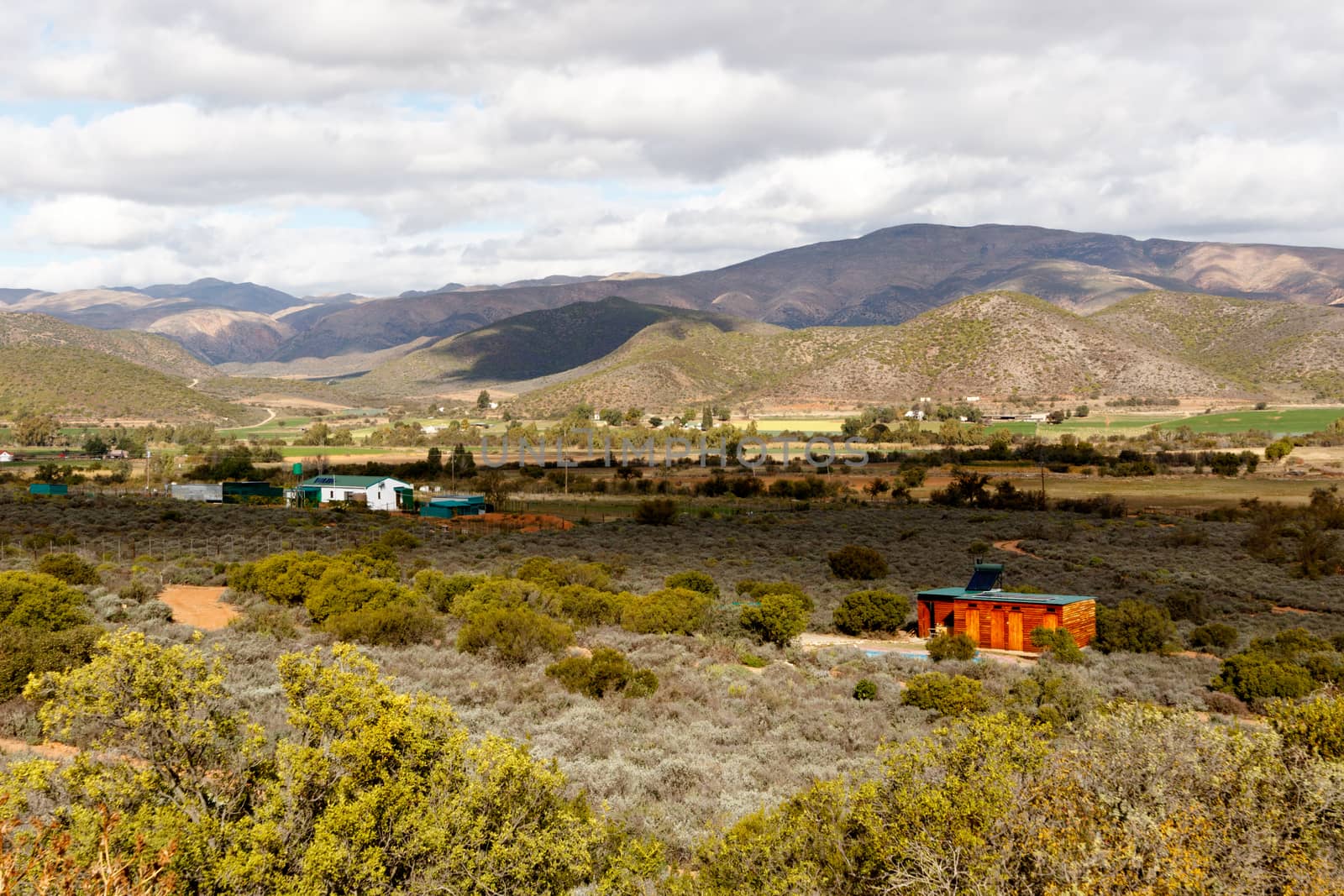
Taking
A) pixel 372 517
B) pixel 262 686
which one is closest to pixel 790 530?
pixel 372 517

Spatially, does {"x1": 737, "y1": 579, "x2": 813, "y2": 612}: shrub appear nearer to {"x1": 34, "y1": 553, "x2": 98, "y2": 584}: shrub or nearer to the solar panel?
the solar panel

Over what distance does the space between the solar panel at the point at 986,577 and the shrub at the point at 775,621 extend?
6.82m

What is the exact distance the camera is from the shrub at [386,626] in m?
20.5

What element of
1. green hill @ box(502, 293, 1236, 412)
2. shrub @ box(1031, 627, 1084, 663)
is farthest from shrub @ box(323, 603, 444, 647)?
green hill @ box(502, 293, 1236, 412)

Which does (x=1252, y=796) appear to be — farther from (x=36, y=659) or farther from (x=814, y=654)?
(x=36, y=659)

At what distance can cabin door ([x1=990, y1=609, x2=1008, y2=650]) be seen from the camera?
25.2 meters

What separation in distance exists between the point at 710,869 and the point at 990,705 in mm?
10060

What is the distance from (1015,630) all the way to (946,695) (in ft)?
29.6

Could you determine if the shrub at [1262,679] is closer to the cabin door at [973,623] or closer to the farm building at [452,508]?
the cabin door at [973,623]

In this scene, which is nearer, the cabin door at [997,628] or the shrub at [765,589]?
the cabin door at [997,628]

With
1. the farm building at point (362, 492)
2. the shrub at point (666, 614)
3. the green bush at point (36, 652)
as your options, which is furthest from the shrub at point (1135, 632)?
the farm building at point (362, 492)

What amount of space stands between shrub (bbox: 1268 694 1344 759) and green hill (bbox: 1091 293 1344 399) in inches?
6595

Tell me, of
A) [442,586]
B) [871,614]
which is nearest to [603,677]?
[442,586]

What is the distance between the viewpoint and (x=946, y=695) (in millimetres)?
17125
